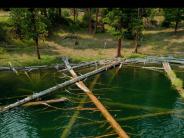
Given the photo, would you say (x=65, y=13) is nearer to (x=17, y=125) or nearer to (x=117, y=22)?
(x=117, y=22)

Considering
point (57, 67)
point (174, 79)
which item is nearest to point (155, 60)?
point (174, 79)

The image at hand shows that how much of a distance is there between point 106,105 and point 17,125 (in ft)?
35.1

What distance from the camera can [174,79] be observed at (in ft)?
169

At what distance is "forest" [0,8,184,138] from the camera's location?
3731 cm

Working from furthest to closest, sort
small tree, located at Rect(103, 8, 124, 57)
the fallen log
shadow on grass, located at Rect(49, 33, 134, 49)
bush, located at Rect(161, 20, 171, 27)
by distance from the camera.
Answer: bush, located at Rect(161, 20, 171, 27) → shadow on grass, located at Rect(49, 33, 134, 49) → small tree, located at Rect(103, 8, 124, 57) → the fallen log

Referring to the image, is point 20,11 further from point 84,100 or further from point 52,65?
point 84,100

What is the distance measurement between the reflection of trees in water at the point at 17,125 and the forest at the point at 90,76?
9 centimetres

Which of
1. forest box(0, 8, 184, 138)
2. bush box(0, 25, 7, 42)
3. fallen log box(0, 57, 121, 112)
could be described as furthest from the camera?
bush box(0, 25, 7, 42)

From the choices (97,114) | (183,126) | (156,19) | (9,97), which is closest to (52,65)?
(9,97)

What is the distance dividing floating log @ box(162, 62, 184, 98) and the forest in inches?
5.6

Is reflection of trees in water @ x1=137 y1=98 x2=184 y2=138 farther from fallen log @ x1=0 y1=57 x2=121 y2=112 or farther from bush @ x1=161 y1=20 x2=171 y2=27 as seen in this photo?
bush @ x1=161 y1=20 x2=171 y2=27

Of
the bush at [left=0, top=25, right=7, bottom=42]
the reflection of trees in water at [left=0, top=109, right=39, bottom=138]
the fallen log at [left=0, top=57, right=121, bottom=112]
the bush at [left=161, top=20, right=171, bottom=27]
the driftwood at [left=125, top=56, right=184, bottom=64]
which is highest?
the bush at [left=161, top=20, right=171, bottom=27]

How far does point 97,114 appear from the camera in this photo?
39750 mm

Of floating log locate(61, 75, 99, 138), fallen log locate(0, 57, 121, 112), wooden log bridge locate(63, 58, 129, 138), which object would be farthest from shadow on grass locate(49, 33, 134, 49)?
floating log locate(61, 75, 99, 138)
